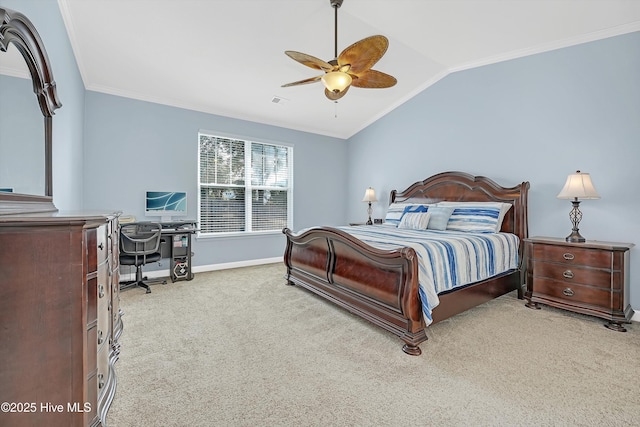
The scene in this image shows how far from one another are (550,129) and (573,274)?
172 cm

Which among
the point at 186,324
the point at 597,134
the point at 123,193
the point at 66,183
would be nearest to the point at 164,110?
the point at 123,193

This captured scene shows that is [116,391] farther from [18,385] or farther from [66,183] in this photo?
[66,183]

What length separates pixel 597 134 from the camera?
3033 millimetres

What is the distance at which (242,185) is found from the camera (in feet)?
16.7

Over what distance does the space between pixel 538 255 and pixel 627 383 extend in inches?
58.3

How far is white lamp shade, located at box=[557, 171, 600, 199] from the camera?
9.00ft

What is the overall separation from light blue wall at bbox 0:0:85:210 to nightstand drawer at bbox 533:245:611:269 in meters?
4.48

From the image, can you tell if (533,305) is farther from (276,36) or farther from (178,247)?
(178,247)

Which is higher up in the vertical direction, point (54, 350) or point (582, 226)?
point (582, 226)

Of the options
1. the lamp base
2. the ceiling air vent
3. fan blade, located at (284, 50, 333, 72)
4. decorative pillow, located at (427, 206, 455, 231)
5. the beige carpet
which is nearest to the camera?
the beige carpet

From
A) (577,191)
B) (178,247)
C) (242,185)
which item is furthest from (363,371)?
(242,185)

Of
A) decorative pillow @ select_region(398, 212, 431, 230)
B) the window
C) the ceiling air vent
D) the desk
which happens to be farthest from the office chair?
decorative pillow @ select_region(398, 212, 431, 230)

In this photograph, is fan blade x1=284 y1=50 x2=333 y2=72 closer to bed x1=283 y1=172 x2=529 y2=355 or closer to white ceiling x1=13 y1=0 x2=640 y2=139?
white ceiling x1=13 y1=0 x2=640 y2=139

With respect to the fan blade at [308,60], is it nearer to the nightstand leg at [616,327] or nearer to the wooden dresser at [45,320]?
the wooden dresser at [45,320]
